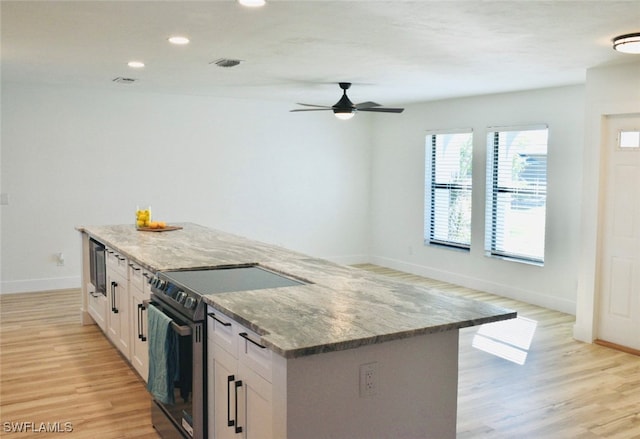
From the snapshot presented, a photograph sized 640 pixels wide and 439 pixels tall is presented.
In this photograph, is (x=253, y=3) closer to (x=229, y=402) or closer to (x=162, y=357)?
(x=162, y=357)

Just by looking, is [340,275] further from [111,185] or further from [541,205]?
[111,185]

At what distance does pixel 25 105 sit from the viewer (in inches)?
262

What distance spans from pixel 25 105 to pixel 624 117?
613 centimetres

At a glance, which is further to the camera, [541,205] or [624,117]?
[541,205]

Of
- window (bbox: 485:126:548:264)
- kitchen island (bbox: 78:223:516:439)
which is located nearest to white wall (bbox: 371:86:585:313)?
window (bbox: 485:126:548:264)

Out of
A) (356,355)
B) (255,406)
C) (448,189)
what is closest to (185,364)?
(255,406)

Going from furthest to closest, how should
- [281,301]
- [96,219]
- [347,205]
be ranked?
[347,205] → [96,219] → [281,301]

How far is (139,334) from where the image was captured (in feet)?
12.4

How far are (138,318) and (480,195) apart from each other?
462cm

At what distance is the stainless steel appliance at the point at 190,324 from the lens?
9.02 ft

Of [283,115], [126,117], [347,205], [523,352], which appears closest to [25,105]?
[126,117]

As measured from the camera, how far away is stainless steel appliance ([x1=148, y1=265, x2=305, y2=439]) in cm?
275

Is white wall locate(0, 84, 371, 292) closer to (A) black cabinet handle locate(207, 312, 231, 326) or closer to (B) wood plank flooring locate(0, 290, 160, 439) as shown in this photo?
(B) wood plank flooring locate(0, 290, 160, 439)

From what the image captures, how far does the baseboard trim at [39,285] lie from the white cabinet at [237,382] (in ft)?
16.3
